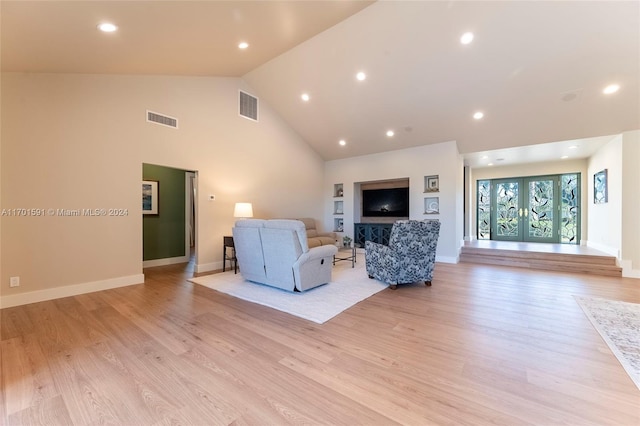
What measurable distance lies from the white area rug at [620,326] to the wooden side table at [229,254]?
16.6ft

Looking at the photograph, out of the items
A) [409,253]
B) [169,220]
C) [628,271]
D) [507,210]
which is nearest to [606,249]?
[628,271]

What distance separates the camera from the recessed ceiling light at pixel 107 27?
8.55 feet

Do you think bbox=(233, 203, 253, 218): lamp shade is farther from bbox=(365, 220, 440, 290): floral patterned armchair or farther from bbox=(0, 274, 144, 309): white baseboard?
bbox=(365, 220, 440, 290): floral patterned armchair

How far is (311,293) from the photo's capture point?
12.3 ft

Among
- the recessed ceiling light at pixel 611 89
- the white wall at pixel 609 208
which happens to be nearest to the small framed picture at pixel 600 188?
the white wall at pixel 609 208

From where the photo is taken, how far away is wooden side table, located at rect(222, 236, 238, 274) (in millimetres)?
5270

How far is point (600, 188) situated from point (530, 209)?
2.13 meters

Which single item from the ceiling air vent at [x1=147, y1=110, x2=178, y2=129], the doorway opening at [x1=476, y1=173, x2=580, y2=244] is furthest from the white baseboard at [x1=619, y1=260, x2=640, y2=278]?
the ceiling air vent at [x1=147, y1=110, x2=178, y2=129]

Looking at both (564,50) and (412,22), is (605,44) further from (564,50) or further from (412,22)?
(412,22)

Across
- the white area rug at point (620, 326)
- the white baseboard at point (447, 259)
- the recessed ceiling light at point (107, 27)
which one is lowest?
the white area rug at point (620, 326)

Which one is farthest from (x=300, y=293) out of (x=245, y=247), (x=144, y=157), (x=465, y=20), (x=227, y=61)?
(x=465, y=20)

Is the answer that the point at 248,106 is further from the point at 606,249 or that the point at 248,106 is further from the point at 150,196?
the point at 606,249

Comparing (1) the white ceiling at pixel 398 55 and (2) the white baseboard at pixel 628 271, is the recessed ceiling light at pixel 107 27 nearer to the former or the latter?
(1) the white ceiling at pixel 398 55

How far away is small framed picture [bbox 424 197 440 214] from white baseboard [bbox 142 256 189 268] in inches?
241
